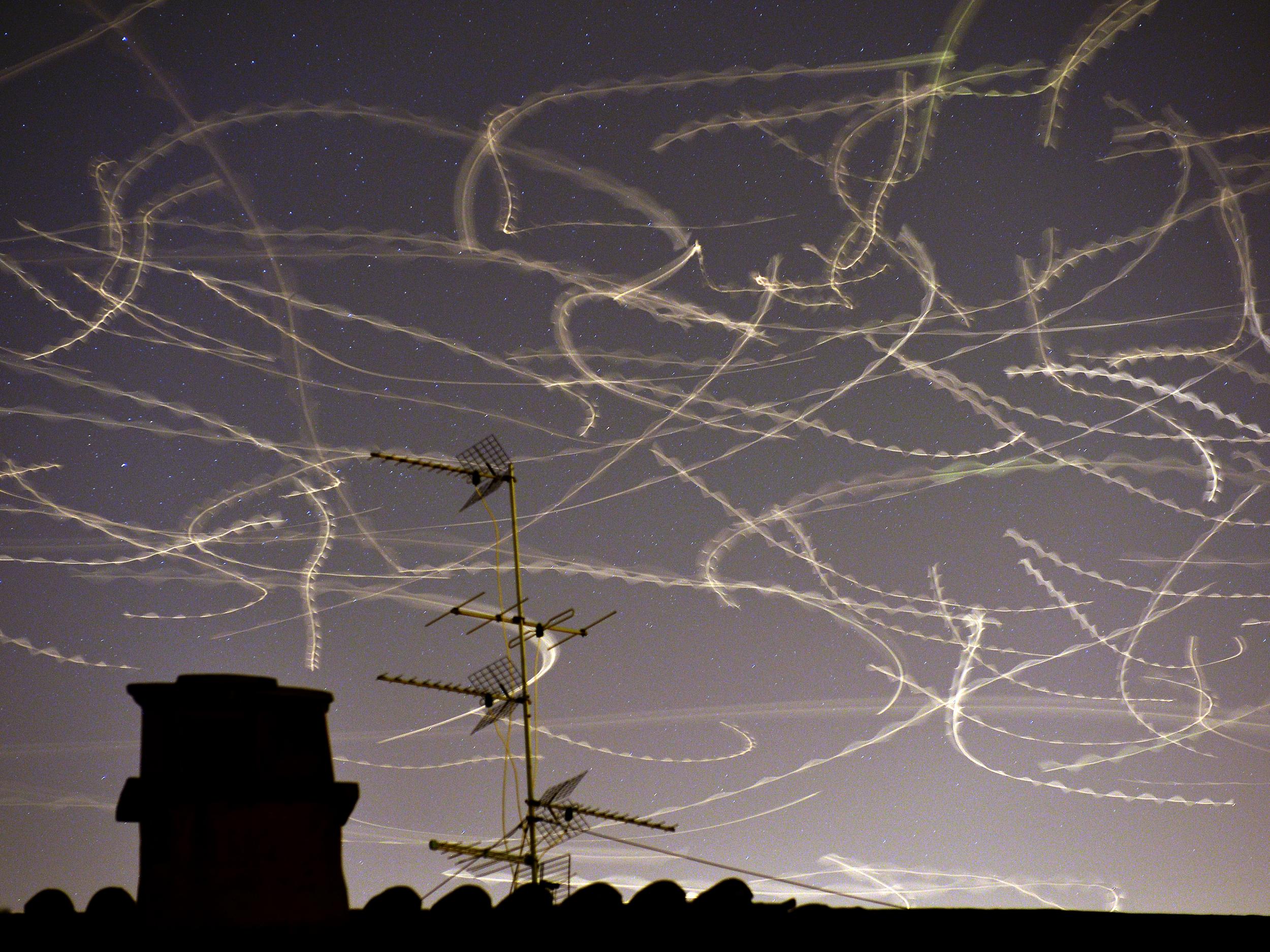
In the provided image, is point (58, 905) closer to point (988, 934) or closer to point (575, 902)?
point (575, 902)

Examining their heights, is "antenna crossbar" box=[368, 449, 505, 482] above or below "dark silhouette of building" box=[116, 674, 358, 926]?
above

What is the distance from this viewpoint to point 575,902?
748 centimetres

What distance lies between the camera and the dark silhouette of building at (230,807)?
864 cm

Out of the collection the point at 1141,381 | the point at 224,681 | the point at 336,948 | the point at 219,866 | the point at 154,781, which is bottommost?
the point at 336,948

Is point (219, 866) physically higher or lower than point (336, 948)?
higher

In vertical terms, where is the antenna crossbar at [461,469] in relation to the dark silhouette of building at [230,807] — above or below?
above

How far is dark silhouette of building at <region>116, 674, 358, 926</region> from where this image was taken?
864 cm

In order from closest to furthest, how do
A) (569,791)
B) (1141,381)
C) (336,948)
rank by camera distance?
1. (336,948)
2. (569,791)
3. (1141,381)

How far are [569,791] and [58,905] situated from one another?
513cm

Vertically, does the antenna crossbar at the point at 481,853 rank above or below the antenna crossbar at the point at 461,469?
below

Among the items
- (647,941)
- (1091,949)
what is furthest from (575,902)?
(1091,949)

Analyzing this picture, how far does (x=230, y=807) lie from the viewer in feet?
28.7

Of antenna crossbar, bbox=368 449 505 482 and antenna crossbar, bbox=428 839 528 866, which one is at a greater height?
antenna crossbar, bbox=368 449 505 482

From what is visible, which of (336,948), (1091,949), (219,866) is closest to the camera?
(1091,949)
